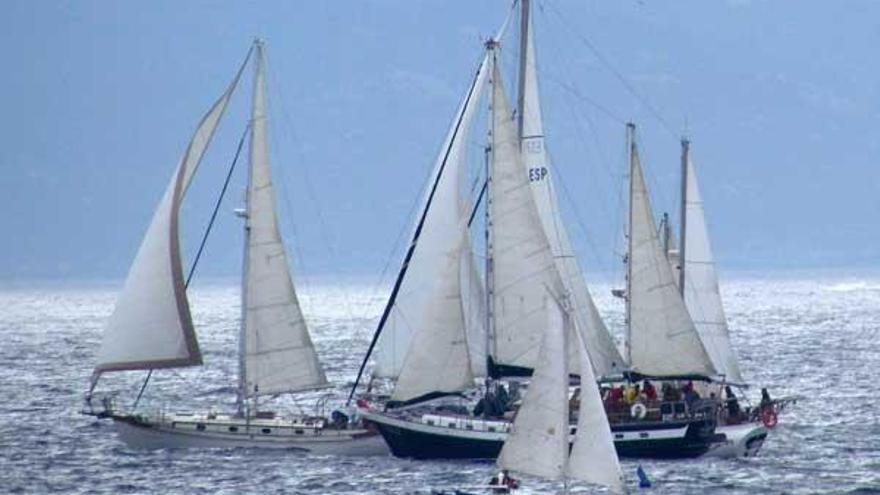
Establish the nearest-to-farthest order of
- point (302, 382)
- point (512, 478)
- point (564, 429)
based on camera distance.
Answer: point (564, 429), point (512, 478), point (302, 382)

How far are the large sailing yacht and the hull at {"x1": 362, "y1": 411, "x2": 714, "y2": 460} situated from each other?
0.03 m

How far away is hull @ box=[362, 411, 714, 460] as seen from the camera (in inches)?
2785

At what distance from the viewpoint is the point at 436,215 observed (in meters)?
71.2

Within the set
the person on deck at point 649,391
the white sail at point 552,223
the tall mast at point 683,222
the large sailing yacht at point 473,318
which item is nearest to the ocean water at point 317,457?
the large sailing yacht at point 473,318

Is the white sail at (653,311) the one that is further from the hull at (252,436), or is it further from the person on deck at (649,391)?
the hull at (252,436)

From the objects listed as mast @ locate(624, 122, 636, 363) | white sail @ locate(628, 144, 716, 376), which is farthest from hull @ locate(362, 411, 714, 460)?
mast @ locate(624, 122, 636, 363)

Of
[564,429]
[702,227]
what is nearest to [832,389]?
[702,227]

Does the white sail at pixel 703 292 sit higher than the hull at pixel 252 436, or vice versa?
the white sail at pixel 703 292

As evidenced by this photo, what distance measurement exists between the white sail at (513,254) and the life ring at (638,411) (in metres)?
3.08

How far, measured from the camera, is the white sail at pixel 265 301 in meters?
75.4

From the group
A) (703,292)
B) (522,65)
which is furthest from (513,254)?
(703,292)

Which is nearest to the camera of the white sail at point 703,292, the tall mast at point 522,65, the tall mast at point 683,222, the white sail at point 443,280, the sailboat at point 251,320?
the white sail at point 443,280

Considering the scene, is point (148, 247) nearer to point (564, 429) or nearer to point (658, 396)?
point (658, 396)

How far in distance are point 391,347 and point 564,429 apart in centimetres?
1350
